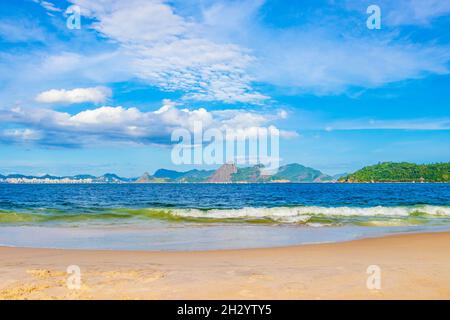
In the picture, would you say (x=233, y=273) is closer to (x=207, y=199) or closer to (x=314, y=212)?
(x=314, y=212)

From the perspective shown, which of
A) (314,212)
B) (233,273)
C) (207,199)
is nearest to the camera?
(233,273)

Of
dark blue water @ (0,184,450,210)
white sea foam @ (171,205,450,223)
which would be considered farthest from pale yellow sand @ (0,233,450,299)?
dark blue water @ (0,184,450,210)

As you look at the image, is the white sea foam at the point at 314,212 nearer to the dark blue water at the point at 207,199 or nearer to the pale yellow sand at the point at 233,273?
the dark blue water at the point at 207,199

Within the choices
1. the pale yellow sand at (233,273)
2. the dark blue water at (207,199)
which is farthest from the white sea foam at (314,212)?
the pale yellow sand at (233,273)

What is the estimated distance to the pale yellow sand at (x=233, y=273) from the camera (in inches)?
262

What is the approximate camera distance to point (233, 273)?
848 cm

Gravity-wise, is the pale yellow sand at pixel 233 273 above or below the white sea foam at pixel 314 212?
above

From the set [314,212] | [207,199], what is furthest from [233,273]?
[207,199]

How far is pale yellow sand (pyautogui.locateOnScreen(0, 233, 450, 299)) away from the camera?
21.9ft

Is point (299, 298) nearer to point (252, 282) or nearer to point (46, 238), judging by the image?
point (252, 282)

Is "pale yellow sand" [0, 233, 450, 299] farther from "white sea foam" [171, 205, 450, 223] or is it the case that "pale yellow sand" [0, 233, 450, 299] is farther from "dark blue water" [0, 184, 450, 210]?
"dark blue water" [0, 184, 450, 210]
